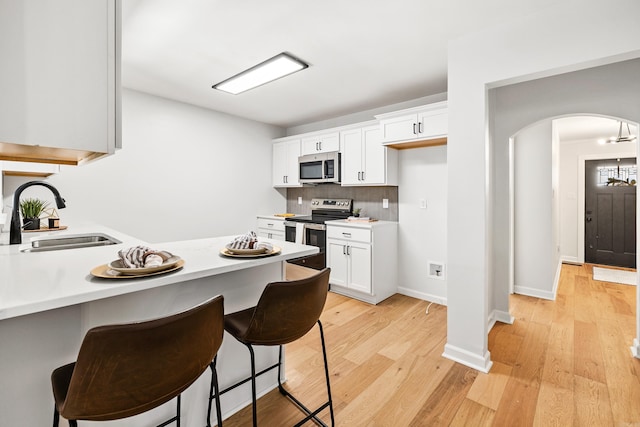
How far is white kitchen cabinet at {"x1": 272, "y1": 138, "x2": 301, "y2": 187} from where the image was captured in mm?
4715

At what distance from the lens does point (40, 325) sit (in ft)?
3.65

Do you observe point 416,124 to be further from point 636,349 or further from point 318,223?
point 636,349

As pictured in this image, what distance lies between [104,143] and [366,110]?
3.69 m

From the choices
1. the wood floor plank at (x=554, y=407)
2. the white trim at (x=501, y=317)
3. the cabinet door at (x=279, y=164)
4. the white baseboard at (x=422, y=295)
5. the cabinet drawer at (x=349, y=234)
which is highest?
the cabinet door at (x=279, y=164)

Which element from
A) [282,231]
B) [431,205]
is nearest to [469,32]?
[431,205]

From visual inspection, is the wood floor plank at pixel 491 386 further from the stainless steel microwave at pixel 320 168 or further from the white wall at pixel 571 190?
the white wall at pixel 571 190

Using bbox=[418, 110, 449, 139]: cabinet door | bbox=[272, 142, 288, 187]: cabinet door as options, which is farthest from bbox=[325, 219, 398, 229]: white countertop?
bbox=[272, 142, 288, 187]: cabinet door

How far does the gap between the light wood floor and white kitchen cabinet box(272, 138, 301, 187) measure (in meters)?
2.29

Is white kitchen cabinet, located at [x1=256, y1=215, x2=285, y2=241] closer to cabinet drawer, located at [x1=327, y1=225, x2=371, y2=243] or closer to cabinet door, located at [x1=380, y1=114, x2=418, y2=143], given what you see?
cabinet drawer, located at [x1=327, y1=225, x2=371, y2=243]

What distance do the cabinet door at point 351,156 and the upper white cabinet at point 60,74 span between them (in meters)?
3.06

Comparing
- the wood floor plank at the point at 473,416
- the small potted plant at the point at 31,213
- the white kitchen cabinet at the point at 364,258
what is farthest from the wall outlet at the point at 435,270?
the small potted plant at the point at 31,213

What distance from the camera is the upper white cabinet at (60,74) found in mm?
898

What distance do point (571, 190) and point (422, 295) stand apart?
433cm

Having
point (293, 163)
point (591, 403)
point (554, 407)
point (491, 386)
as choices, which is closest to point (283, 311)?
point (491, 386)
